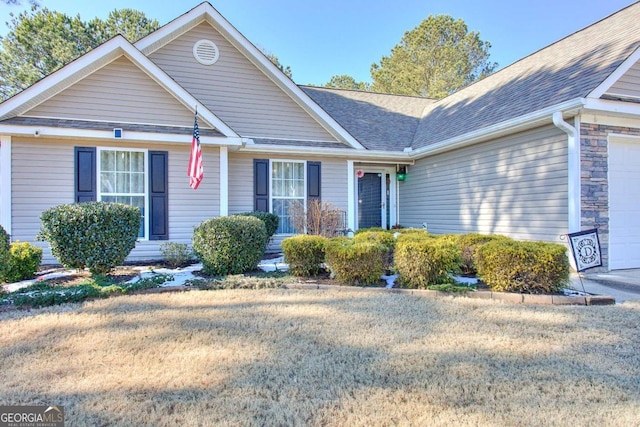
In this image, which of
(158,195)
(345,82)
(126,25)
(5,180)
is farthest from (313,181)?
(345,82)

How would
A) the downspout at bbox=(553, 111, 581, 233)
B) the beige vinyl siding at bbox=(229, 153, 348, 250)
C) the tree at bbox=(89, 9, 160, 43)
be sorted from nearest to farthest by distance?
the downspout at bbox=(553, 111, 581, 233), the beige vinyl siding at bbox=(229, 153, 348, 250), the tree at bbox=(89, 9, 160, 43)

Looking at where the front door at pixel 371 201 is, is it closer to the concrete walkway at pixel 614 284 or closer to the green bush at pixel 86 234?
the concrete walkway at pixel 614 284

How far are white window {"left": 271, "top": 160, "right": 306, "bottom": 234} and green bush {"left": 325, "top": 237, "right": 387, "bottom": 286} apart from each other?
419 centimetres

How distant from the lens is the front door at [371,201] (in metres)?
11.5

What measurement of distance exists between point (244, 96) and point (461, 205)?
616cm

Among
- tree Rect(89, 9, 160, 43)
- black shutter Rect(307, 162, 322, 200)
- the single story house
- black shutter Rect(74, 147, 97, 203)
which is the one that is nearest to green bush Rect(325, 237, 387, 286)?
the single story house

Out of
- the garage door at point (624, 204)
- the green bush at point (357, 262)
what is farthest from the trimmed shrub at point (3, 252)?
the garage door at point (624, 204)

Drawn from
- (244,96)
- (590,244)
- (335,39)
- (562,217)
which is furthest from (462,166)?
(335,39)

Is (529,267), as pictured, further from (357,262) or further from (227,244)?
(227,244)

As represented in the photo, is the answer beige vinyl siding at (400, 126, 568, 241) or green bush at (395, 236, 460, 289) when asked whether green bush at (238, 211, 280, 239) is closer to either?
green bush at (395, 236, 460, 289)

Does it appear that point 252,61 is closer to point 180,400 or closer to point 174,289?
point 174,289

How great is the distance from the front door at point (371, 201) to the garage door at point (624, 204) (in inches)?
230

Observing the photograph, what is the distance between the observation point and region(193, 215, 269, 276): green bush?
20.1 ft

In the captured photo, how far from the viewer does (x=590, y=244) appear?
5.36 m
